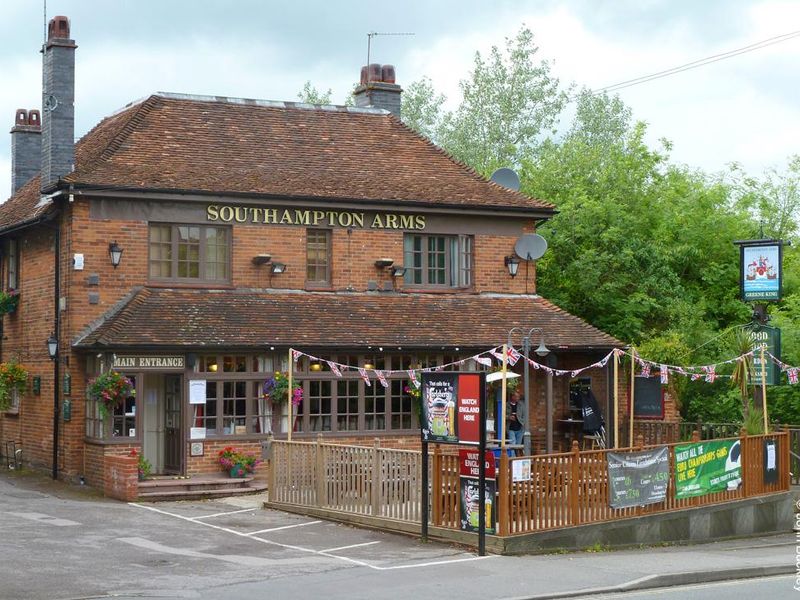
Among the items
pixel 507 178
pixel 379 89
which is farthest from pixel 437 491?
pixel 379 89

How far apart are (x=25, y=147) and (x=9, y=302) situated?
5751mm

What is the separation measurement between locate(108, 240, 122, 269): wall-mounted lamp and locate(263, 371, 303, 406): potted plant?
3730 millimetres

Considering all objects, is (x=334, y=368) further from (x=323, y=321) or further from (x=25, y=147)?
(x=25, y=147)

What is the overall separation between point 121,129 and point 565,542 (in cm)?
1424

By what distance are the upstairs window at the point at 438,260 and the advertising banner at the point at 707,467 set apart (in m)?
8.62

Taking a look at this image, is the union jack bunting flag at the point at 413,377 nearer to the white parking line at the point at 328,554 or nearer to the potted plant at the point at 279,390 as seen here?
the potted plant at the point at 279,390

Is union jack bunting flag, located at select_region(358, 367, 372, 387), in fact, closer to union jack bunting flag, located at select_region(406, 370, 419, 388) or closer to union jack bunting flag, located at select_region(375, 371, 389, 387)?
union jack bunting flag, located at select_region(375, 371, 389, 387)

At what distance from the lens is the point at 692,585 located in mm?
15773

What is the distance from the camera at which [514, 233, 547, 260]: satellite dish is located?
2909 centimetres

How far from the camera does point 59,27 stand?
85.9 feet

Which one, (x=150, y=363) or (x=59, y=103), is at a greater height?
(x=59, y=103)

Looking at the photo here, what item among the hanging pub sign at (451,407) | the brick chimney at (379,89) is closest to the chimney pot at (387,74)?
the brick chimney at (379,89)

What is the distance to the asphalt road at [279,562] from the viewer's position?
1440cm

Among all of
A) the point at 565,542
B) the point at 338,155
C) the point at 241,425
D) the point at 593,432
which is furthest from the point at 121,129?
the point at 565,542
